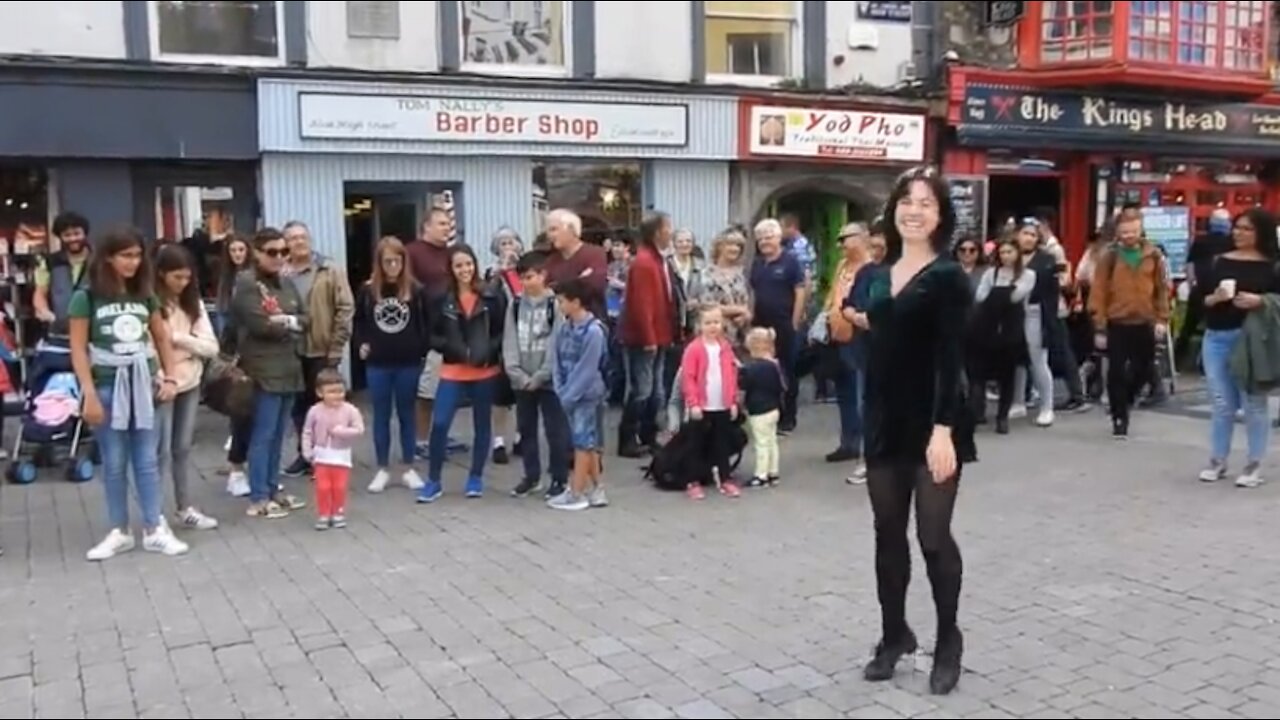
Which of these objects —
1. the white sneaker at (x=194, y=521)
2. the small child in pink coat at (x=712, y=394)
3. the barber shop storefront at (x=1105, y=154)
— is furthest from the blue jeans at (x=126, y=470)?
the barber shop storefront at (x=1105, y=154)

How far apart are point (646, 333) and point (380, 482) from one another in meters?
2.22

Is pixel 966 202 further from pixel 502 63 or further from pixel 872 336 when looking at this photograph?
pixel 872 336

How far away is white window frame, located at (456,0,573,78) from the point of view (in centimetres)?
1235

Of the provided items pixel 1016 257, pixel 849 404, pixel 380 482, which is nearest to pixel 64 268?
pixel 380 482

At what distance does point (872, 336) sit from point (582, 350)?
319 cm

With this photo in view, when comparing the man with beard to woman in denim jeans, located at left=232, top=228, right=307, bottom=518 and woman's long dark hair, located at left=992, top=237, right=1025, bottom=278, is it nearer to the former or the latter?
woman in denim jeans, located at left=232, top=228, right=307, bottom=518

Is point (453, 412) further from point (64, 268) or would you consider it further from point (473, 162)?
point (473, 162)

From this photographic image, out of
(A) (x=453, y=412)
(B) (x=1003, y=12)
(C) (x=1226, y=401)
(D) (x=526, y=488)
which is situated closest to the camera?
(A) (x=453, y=412)

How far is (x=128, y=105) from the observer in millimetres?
10852

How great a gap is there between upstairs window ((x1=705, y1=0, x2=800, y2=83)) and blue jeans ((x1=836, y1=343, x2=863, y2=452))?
5.52m

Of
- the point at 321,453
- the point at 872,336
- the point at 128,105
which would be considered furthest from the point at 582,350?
the point at 128,105

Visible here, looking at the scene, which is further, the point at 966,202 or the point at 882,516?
the point at 966,202

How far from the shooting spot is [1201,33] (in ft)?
48.8

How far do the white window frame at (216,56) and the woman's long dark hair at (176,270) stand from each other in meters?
4.92
